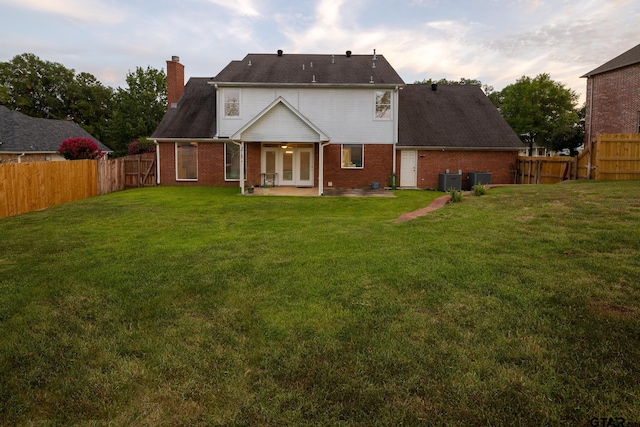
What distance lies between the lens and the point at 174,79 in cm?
2520

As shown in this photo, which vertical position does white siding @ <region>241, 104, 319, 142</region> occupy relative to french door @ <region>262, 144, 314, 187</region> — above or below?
above

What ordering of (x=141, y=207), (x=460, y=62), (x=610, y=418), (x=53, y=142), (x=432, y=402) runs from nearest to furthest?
(x=610, y=418) → (x=432, y=402) → (x=141, y=207) → (x=460, y=62) → (x=53, y=142)

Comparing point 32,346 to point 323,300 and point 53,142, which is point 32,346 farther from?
point 53,142

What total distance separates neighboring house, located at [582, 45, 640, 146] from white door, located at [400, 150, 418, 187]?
9382 mm

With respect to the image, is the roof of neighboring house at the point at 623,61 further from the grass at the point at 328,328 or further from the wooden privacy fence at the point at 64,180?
the wooden privacy fence at the point at 64,180

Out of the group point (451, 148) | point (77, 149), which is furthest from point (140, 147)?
point (451, 148)

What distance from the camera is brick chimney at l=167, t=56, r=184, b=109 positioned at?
2500 cm

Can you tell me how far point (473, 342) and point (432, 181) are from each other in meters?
19.3

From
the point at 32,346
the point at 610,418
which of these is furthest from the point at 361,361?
the point at 32,346

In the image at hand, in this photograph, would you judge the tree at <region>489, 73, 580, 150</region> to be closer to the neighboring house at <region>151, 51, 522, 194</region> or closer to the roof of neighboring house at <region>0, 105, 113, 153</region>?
the neighboring house at <region>151, 51, 522, 194</region>

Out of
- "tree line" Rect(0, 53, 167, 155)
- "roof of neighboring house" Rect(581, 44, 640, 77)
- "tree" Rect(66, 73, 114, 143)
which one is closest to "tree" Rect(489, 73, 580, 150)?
"roof of neighboring house" Rect(581, 44, 640, 77)

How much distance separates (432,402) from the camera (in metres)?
3.07

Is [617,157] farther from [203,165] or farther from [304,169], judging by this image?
[203,165]

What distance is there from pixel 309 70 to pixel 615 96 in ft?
57.1
